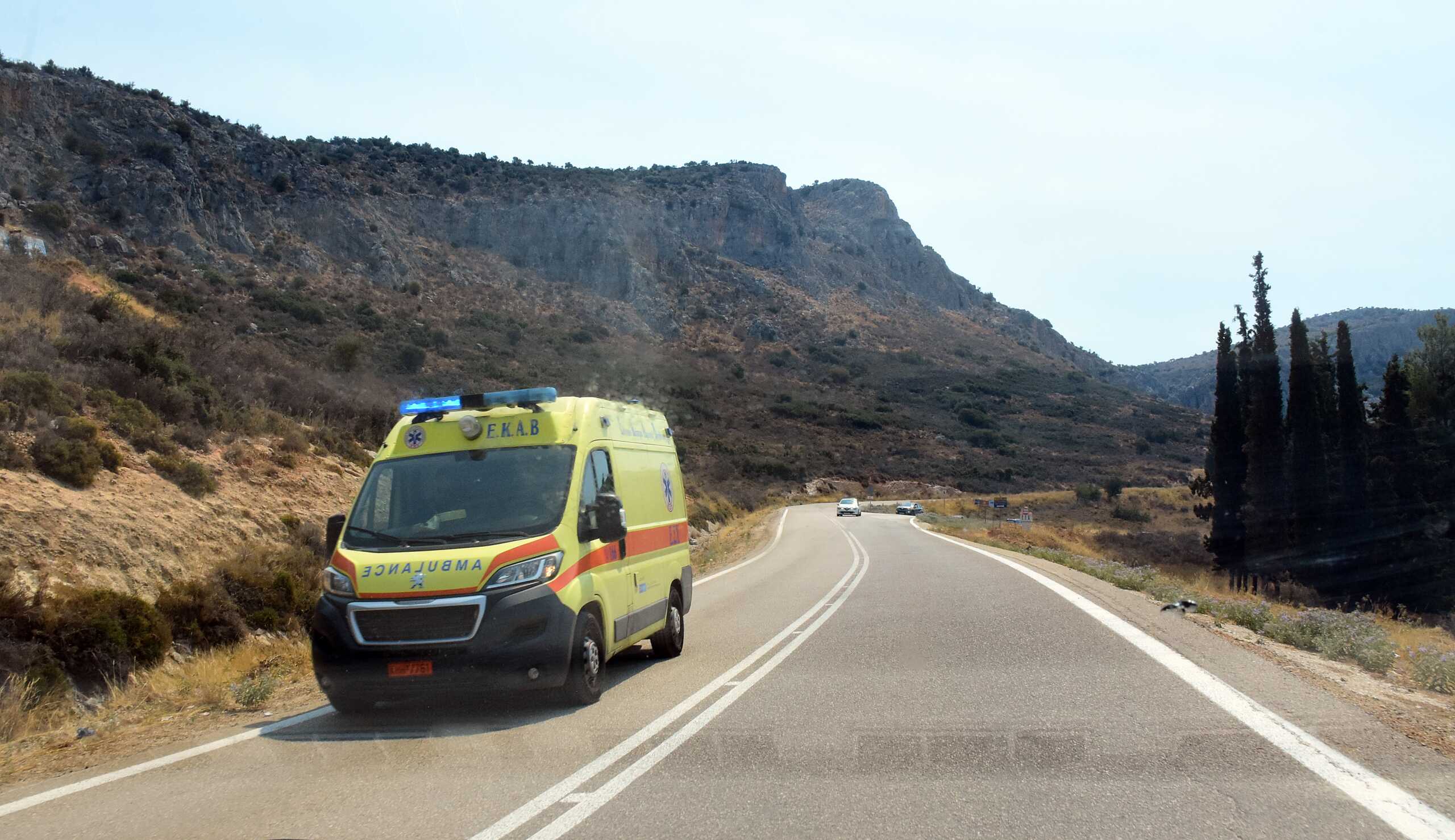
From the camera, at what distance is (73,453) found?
13531 millimetres

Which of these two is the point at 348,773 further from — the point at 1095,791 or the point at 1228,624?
the point at 1228,624

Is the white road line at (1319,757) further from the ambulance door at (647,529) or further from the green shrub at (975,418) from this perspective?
the green shrub at (975,418)

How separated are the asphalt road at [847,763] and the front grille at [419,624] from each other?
0.66m

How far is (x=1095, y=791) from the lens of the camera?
502 cm

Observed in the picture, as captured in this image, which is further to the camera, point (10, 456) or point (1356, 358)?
point (1356, 358)

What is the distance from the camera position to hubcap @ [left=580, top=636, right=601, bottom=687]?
7.39 metres

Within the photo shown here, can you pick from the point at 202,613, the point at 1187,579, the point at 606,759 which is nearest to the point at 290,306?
the point at 202,613

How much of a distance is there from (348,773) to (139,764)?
158 centimetres

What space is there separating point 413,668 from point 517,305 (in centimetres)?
7278

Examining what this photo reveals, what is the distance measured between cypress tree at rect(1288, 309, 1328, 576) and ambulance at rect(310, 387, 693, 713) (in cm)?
3202

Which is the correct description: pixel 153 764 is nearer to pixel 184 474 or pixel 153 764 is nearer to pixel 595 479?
pixel 595 479

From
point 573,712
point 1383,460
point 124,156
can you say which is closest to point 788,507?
point 1383,460

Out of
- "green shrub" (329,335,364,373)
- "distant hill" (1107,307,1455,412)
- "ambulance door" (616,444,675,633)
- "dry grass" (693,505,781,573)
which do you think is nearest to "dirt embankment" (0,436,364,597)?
"ambulance door" (616,444,675,633)

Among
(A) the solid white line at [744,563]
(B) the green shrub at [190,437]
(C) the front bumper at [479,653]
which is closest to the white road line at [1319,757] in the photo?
(C) the front bumper at [479,653]
